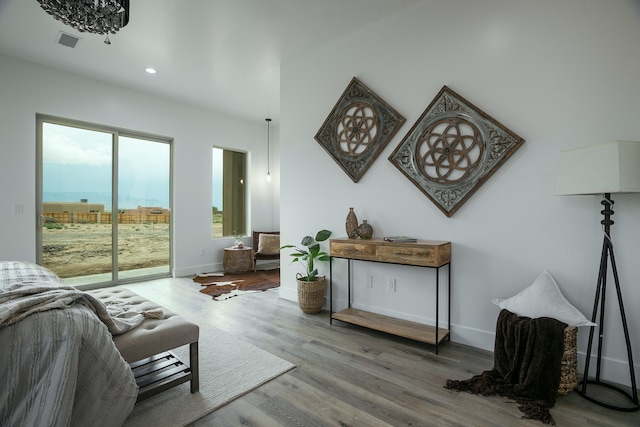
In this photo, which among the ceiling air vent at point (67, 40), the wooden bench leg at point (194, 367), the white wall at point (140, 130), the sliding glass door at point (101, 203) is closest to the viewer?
the wooden bench leg at point (194, 367)

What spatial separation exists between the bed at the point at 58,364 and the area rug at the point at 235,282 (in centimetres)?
247

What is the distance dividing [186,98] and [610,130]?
5234mm

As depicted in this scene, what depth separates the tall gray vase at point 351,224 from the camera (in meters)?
3.09

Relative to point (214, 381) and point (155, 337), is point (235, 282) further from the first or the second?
point (155, 337)

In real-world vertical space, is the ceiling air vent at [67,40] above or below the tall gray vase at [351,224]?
above

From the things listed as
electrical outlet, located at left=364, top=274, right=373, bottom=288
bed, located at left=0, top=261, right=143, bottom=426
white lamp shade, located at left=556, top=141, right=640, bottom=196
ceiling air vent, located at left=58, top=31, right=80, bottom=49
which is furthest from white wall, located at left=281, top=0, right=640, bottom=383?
ceiling air vent, located at left=58, top=31, right=80, bottom=49

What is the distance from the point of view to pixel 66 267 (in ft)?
14.0

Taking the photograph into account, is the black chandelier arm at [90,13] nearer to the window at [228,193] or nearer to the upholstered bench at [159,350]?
the upholstered bench at [159,350]

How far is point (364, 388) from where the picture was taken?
198cm

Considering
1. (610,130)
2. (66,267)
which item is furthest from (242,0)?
(66,267)

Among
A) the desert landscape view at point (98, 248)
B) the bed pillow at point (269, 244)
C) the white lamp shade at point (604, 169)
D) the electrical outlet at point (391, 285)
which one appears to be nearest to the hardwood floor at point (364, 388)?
the electrical outlet at point (391, 285)

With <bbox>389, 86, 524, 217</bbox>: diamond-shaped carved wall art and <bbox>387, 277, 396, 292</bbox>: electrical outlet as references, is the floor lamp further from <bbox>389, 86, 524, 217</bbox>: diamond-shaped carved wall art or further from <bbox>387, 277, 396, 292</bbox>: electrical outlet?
<bbox>387, 277, 396, 292</bbox>: electrical outlet

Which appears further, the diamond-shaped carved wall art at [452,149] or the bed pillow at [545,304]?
the diamond-shaped carved wall art at [452,149]

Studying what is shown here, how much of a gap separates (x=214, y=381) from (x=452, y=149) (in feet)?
8.14
